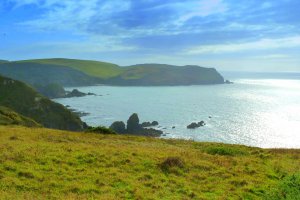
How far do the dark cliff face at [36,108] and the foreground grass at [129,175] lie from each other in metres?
103

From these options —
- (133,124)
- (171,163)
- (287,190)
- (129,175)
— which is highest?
(171,163)

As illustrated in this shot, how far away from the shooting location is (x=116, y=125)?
5330 inches

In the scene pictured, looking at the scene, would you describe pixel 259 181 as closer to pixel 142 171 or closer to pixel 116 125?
pixel 142 171

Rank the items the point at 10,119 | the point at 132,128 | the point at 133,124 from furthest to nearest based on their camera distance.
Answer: the point at 132,128 < the point at 133,124 < the point at 10,119

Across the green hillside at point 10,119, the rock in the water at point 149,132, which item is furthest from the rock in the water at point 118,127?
the green hillside at point 10,119

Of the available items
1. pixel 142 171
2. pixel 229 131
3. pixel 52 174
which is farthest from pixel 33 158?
pixel 229 131

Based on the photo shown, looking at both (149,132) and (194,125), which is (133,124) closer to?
(149,132)

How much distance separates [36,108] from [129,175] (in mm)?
120353

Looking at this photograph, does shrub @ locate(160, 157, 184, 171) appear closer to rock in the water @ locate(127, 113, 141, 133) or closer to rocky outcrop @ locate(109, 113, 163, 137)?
Result: rocky outcrop @ locate(109, 113, 163, 137)

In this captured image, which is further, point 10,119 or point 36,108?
point 36,108

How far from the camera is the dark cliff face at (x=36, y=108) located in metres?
129

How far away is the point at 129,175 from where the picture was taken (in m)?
20.7

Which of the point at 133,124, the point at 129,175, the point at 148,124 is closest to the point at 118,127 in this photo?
the point at 133,124

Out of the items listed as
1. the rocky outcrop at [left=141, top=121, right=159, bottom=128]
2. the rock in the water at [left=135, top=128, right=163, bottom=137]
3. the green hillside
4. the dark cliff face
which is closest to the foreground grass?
the green hillside
